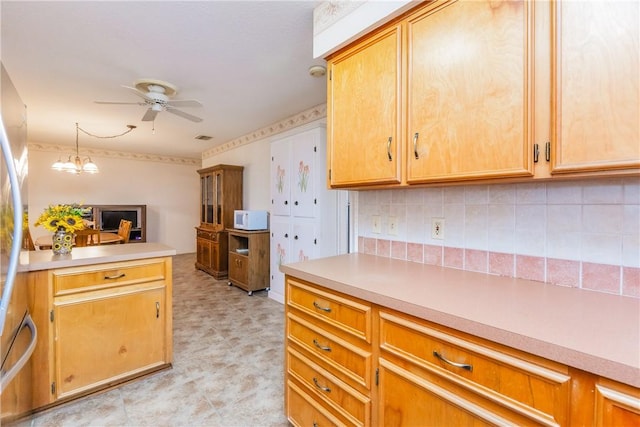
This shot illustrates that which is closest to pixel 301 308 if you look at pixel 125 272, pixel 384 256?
pixel 384 256

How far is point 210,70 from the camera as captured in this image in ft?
8.32

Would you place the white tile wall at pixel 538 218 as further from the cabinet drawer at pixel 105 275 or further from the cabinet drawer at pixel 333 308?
the cabinet drawer at pixel 105 275

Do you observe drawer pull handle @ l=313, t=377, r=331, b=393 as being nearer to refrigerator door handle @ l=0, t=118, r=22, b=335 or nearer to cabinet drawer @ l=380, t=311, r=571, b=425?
cabinet drawer @ l=380, t=311, r=571, b=425

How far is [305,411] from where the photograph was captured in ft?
4.67

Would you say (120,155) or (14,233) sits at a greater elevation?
(120,155)

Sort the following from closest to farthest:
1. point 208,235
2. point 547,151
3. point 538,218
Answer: point 547,151 → point 538,218 → point 208,235

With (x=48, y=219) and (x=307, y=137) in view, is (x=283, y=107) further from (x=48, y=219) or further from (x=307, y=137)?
(x=48, y=219)

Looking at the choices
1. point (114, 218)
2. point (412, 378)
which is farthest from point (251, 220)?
point (114, 218)

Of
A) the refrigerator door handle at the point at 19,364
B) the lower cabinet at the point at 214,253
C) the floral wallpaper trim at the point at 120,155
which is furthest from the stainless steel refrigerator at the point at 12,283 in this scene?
the floral wallpaper trim at the point at 120,155

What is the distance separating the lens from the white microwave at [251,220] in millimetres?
4195

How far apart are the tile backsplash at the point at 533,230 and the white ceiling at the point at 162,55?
1400 mm

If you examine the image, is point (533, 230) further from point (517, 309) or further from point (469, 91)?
point (469, 91)

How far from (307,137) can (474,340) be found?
2882 mm

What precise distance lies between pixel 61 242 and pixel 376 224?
2.04 m
